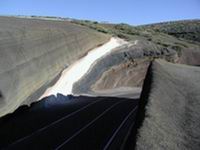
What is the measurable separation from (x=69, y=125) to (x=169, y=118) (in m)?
11.5

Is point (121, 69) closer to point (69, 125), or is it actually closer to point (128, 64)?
point (128, 64)

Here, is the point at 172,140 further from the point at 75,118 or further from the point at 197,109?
the point at 75,118

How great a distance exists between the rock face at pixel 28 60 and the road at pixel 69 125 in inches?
42.0

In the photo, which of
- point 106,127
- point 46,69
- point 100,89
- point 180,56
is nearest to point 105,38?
point 180,56

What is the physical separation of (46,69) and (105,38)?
2696cm

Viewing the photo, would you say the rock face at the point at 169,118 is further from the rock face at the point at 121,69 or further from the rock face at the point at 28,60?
the rock face at the point at 121,69

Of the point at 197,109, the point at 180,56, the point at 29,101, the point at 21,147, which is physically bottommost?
the point at 180,56

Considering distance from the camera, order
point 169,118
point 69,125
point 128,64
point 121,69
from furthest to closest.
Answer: point 128,64, point 121,69, point 69,125, point 169,118

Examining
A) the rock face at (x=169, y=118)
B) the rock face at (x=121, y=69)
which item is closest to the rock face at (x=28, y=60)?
the rock face at (x=121, y=69)

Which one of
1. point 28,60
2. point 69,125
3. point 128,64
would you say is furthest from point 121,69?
point 69,125

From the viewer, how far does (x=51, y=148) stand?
1970 cm

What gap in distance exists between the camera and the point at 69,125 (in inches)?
985

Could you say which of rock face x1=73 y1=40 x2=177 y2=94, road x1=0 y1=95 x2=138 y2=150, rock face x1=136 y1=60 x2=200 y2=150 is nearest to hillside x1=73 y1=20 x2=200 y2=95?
rock face x1=73 y1=40 x2=177 y2=94

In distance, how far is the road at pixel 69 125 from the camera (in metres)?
20.5
